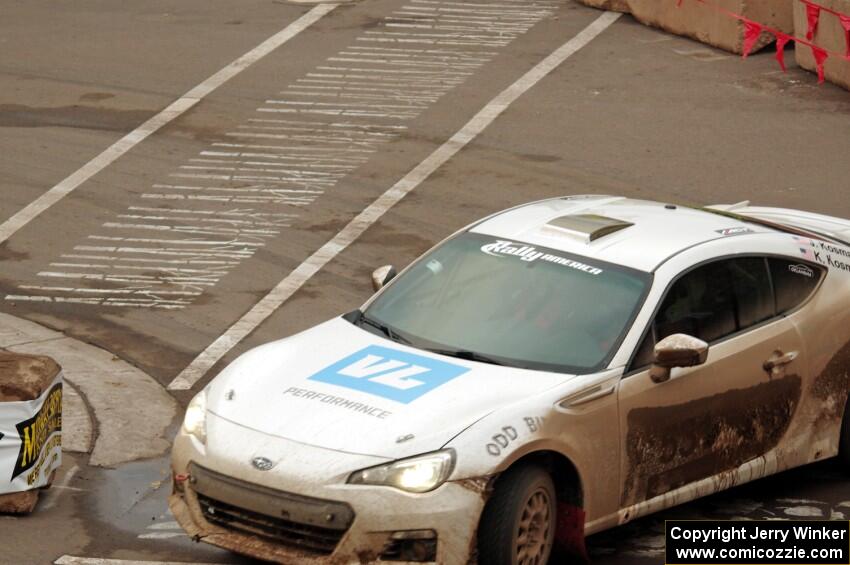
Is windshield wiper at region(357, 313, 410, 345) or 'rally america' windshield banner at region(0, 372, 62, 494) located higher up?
windshield wiper at region(357, 313, 410, 345)

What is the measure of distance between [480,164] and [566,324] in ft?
29.8

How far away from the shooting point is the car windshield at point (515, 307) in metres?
7.79

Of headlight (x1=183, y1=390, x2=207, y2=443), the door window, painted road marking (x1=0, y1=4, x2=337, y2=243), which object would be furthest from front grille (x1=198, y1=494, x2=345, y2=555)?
painted road marking (x1=0, y1=4, x2=337, y2=243)

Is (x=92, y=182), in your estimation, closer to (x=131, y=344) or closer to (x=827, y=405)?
(x=131, y=344)

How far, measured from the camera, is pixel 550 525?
7297 millimetres

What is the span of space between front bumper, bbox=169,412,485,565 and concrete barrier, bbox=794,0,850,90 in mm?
13450

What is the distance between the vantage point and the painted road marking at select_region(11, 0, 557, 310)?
44.6 ft

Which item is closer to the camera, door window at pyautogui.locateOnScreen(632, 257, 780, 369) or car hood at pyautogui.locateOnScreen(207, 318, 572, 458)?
car hood at pyautogui.locateOnScreen(207, 318, 572, 458)

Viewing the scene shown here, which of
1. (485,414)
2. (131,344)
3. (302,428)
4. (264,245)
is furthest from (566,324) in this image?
(264,245)

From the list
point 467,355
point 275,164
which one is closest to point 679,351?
point 467,355

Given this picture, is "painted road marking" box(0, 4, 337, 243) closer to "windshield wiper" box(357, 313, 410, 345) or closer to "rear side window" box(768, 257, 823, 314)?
"windshield wiper" box(357, 313, 410, 345)

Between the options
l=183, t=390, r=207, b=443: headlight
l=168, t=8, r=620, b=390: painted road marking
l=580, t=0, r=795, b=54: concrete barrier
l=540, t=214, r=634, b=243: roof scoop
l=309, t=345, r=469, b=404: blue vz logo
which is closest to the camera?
l=309, t=345, r=469, b=404: blue vz logo

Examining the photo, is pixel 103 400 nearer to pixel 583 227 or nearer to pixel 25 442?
pixel 25 442

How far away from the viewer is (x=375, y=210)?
15508 mm
